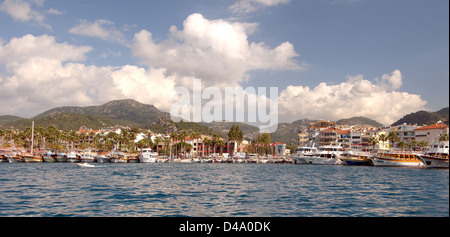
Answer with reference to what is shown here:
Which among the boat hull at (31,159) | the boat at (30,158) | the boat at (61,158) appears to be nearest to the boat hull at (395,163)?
the boat at (61,158)

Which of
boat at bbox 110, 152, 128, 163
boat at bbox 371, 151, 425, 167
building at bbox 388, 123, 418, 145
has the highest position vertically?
building at bbox 388, 123, 418, 145

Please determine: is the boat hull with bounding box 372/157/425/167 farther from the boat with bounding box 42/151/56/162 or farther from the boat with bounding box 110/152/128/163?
the boat with bounding box 42/151/56/162

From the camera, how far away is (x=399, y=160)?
3647 inches

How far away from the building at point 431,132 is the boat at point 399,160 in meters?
37.3

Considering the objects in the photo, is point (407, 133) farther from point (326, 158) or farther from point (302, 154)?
point (302, 154)

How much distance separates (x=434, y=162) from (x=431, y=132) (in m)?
54.2

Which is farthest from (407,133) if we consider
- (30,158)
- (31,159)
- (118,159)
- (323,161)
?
(30,158)

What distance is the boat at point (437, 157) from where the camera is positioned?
79.7m

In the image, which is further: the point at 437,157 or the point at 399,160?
the point at 399,160

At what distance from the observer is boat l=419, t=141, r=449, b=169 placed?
7965 cm

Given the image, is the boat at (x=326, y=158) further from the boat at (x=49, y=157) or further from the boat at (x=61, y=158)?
the boat at (x=49, y=157)

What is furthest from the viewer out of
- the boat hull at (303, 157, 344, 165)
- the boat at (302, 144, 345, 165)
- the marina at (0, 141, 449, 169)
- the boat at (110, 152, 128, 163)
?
the boat at (110, 152, 128, 163)

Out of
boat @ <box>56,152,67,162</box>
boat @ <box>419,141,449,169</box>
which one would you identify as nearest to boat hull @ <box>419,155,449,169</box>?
boat @ <box>419,141,449,169</box>
